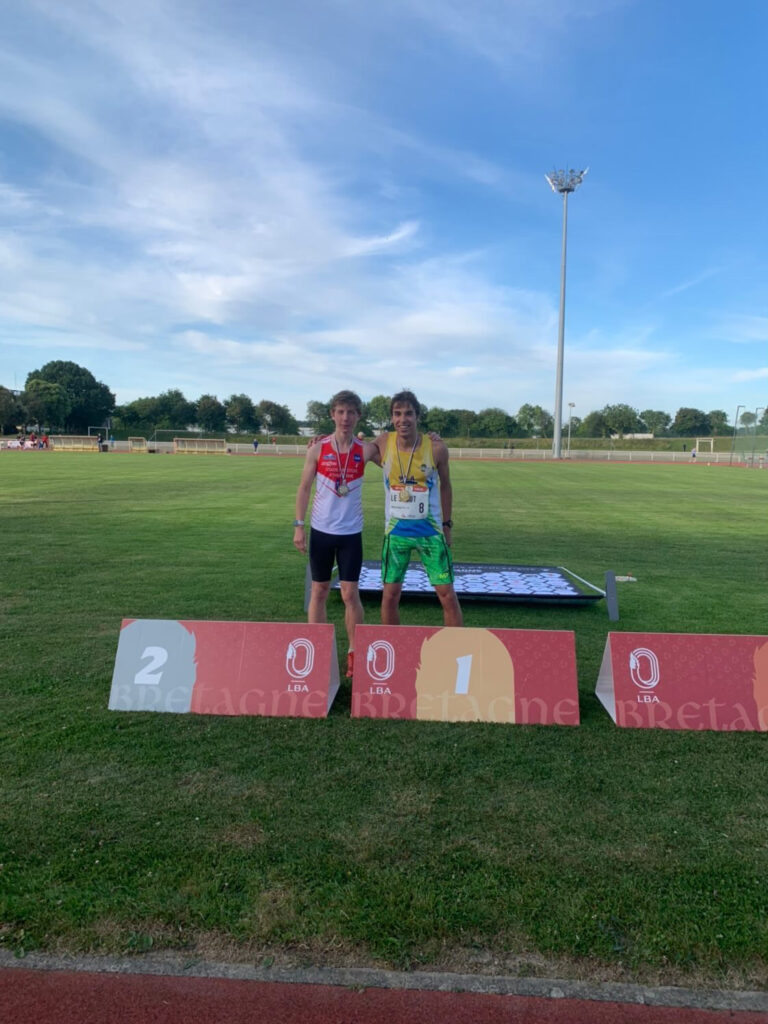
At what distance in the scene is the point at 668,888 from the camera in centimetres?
267

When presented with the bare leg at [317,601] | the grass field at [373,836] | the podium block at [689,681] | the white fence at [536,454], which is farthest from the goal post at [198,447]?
the podium block at [689,681]

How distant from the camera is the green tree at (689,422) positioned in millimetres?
106438

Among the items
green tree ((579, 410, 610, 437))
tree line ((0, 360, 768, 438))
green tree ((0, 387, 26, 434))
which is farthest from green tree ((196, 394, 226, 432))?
green tree ((579, 410, 610, 437))

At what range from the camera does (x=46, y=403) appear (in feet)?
275

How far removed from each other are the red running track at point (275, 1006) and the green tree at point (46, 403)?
9273 centimetres

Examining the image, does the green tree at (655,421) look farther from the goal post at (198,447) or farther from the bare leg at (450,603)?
the bare leg at (450,603)

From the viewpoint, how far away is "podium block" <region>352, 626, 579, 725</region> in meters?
4.26

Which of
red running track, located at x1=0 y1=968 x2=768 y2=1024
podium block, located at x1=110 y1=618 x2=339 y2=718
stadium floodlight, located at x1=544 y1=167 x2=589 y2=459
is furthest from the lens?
stadium floodlight, located at x1=544 y1=167 x2=589 y2=459

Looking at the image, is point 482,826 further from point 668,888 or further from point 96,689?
point 96,689

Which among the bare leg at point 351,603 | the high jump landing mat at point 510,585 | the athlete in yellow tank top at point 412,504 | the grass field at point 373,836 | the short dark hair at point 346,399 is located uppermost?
the short dark hair at point 346,399

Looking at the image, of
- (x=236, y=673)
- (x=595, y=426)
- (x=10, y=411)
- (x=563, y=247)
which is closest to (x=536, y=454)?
(x=563, y=247)

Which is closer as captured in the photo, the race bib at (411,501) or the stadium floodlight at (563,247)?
the race bib at (411,501)

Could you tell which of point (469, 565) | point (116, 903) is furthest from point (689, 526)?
point (116, 903)

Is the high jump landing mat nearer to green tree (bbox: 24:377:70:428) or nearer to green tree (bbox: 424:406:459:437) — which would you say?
green tree (bbox: 424:406:459:437)
